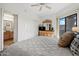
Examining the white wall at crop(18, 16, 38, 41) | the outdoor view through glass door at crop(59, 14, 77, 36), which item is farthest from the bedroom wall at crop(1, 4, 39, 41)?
the outdoor view through glass door at crop(59, 14, 77, 36)

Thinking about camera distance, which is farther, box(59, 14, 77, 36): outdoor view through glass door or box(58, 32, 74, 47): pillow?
box(59, 14, 77, 36): outdoor view through glass door

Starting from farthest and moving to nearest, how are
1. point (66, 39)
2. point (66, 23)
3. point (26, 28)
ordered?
point (26, 28), point (66, 23), point (66, 39)

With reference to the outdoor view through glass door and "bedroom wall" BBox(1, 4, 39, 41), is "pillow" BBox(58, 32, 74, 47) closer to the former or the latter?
the outdoor view through glass door

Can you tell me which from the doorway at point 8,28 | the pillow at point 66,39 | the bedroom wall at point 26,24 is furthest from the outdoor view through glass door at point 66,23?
the doorway at point 8,28

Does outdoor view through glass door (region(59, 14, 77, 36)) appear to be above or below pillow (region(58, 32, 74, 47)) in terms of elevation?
above

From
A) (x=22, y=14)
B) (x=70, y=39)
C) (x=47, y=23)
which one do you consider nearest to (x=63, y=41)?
(x=70, y=39)

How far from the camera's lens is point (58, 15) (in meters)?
1.68

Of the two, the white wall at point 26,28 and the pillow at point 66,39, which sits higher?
the white wall at point 26,28

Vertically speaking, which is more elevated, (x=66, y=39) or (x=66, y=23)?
(x=66, y=23)

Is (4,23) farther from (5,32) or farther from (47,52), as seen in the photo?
(47,52)

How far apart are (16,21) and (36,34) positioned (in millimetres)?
449

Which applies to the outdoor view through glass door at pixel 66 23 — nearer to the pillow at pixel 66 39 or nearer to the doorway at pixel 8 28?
the pillow at pixel 66 39

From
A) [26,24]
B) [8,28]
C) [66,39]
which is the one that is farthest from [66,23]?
[8,28]

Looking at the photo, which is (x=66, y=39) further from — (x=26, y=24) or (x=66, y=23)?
(x=26, y=24)
